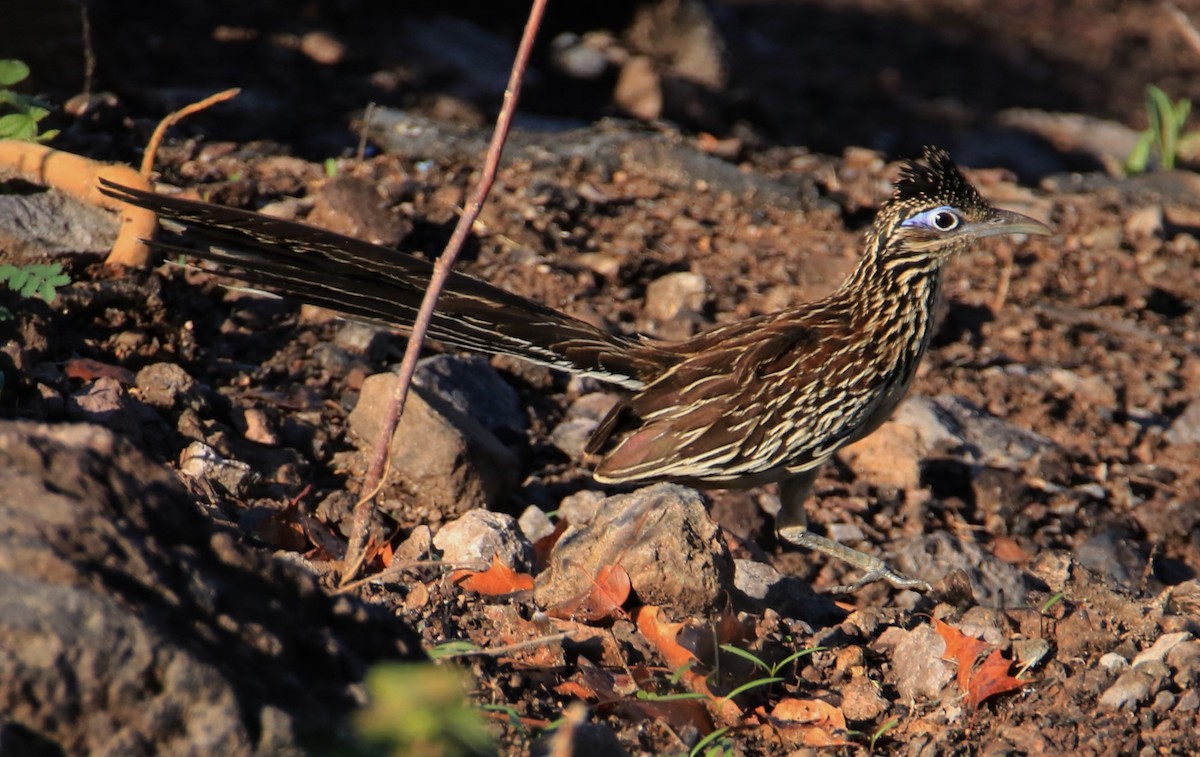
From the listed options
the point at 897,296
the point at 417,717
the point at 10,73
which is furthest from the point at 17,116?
the point at 417,717

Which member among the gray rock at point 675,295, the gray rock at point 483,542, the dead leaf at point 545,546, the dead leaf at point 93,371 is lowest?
the dead leaf at point 545,546

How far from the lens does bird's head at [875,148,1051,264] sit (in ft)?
18.6

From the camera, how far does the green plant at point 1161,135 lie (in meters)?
9.47

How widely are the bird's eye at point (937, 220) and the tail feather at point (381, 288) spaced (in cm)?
129

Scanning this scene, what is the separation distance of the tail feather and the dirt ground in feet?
2.09

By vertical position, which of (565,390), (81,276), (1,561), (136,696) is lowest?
(565,390)

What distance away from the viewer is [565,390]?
6.47 metres

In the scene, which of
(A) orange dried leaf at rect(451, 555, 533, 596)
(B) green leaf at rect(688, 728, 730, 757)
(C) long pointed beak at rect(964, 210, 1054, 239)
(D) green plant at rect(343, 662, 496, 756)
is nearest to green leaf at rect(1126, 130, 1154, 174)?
(C) long pointed beak at rect(964, 210, 1054, 239)

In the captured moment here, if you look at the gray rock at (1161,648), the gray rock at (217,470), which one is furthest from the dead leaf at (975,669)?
the gray rock at (217,470)

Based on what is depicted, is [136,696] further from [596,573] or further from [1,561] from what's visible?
[596,573]

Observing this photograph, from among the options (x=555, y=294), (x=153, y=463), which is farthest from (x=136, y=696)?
(x=555, y=294)

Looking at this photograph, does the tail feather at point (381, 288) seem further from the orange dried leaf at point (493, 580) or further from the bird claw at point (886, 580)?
the bird claw at point (886, 580)

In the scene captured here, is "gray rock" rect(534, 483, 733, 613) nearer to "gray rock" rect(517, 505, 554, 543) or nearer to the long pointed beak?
"gray rock" rect(517, 505, 554, 543)

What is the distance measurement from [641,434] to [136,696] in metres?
3.19
